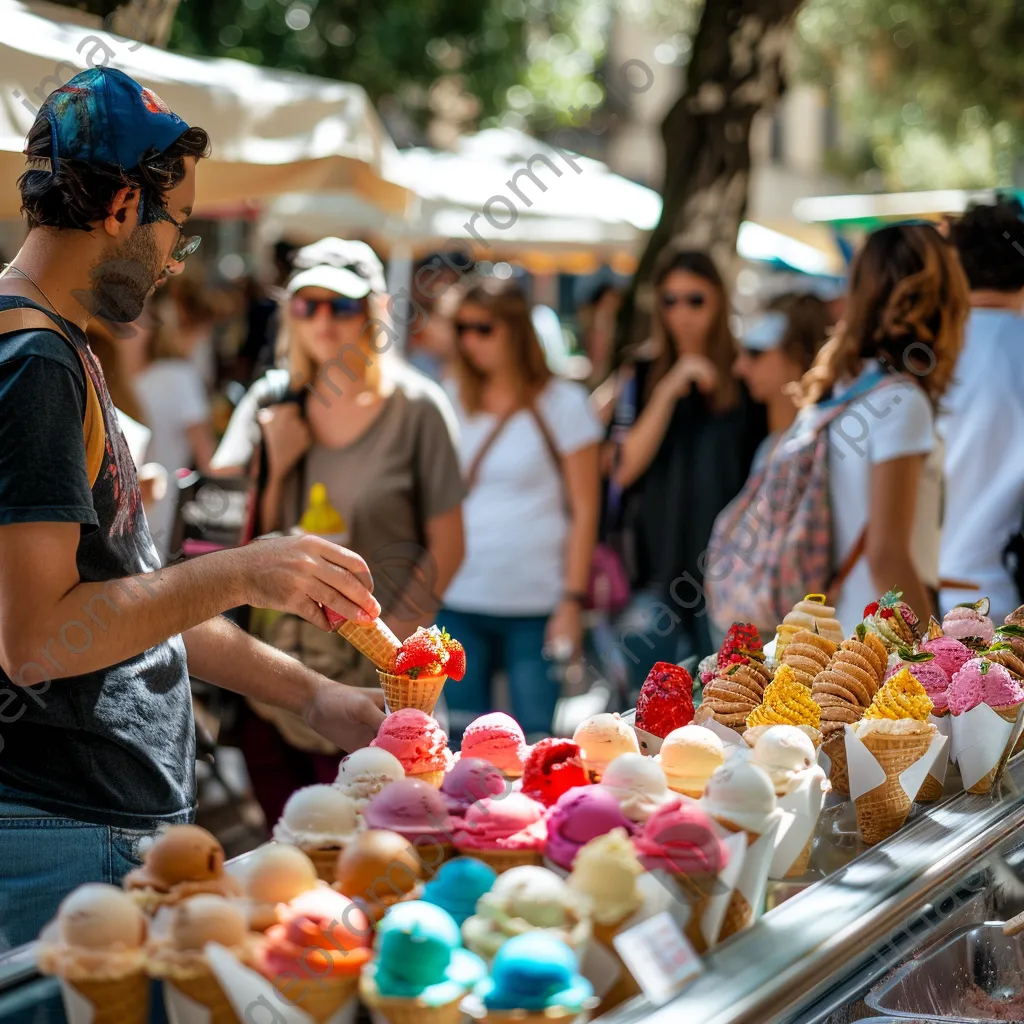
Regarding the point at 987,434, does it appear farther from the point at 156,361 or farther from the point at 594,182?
the point at 594,182

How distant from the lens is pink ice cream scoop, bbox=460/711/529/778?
219 centimetres

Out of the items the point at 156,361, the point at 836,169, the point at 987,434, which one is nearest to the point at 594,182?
the point at 156,361

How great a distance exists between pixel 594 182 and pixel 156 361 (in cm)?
516

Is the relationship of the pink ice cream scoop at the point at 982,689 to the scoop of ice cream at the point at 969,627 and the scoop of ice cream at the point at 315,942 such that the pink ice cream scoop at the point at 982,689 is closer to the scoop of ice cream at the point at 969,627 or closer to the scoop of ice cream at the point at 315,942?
the scoop of ice cream at the point at 969,627

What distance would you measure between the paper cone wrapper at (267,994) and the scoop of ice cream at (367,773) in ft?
1.48

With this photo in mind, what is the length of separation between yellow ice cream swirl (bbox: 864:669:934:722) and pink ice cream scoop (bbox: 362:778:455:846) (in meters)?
0.96

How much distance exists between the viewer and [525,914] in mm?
1562

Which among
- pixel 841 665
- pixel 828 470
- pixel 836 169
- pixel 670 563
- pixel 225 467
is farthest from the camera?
pixel 836 169

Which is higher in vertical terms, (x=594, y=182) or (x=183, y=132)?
(x=594, y=182)

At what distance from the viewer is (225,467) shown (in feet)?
14.0

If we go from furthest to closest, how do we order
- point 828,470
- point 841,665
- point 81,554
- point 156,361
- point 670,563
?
point 156,361
point 670,563
point 828,470
point 841,665
point 81,554

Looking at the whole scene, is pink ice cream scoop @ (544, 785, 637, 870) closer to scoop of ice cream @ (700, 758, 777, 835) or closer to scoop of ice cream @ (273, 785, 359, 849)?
scoop of ice cream @ (700, 758, 777, 835)

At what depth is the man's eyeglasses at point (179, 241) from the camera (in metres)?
1.97

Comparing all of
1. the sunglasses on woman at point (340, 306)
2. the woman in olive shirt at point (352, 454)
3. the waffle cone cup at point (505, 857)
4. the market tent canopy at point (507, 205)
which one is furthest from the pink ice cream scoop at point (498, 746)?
the market tent canopy at point (507, 205)
